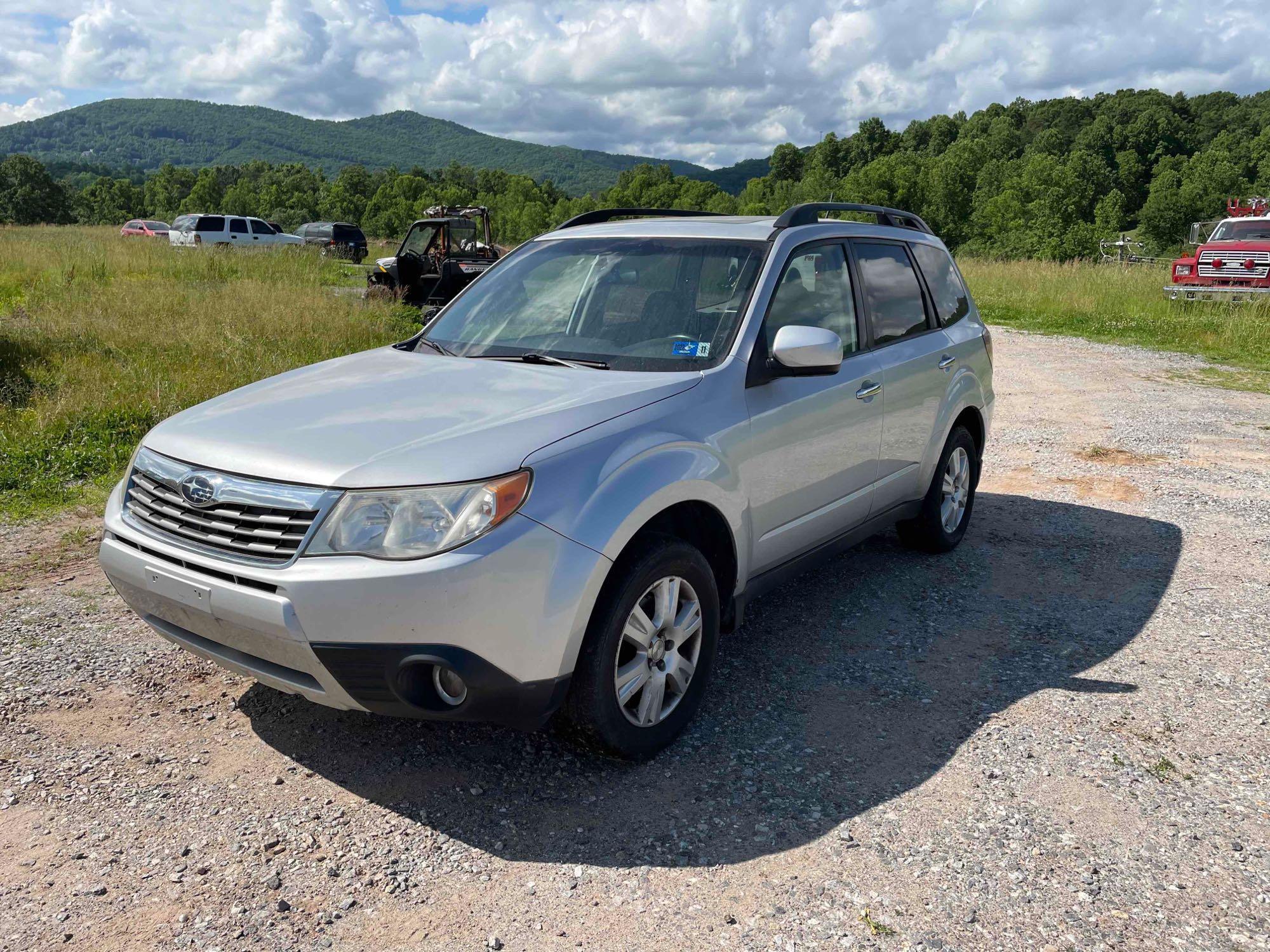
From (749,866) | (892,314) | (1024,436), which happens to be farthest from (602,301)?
(1024,436)

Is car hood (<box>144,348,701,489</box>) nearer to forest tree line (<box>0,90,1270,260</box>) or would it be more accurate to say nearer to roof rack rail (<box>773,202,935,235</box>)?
roof rack rail (<box>773,202,935,235</box>)

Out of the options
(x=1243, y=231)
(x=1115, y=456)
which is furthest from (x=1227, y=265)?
(x=1115, y=456)

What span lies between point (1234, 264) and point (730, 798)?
64.4 feet

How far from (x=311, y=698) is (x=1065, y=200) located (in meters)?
52.2

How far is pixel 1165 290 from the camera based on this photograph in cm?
1928

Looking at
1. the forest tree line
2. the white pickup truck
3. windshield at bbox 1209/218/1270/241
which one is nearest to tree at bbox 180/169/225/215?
the forest tree line

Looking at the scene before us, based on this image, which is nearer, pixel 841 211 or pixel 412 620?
pixel 412 620

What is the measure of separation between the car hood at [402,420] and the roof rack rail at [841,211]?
1.15 metres

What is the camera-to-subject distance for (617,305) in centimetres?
389

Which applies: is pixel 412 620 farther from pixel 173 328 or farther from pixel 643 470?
pixel 173 328

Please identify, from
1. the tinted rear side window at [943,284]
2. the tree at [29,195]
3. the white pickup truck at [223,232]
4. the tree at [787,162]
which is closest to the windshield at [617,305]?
the tinted rear side window at [943,284]

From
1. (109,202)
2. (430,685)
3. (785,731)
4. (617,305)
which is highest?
(109,202)

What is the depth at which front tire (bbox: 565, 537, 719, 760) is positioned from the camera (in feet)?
9.55

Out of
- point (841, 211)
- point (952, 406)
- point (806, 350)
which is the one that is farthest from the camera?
point (952, 406)
